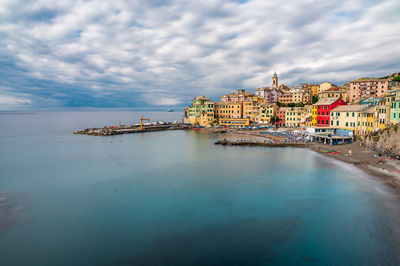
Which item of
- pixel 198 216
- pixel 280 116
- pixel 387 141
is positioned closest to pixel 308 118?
pixel 280 116

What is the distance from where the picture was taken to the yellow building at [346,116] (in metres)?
44.4

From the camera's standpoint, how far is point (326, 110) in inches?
2116

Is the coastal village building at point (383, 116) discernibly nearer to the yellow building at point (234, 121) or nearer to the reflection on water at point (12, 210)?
the yellow building at point (234, 121)

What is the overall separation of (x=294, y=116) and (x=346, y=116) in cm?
2380

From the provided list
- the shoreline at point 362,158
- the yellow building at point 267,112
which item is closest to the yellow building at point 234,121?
the yellow building at point 267,112

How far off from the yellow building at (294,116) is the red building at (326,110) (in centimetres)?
1362

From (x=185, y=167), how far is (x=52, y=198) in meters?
17.0

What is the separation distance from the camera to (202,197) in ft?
72.4

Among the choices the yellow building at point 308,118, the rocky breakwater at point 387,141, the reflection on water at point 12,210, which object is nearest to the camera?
the reflection on water at point 12,210

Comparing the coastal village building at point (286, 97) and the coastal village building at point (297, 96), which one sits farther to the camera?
the coastal village building at point (286, 97)

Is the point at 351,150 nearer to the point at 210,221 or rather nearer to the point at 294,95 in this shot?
the point at 210,221

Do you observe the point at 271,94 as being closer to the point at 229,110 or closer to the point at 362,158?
the point at 229,110

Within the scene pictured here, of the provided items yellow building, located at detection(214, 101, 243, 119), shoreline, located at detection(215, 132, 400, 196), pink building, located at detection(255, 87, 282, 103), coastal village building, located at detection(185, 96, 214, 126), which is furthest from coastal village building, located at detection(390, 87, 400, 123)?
pink building, located at detection(255, 87, 282, 103)

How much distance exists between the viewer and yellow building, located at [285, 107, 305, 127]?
227 feet
